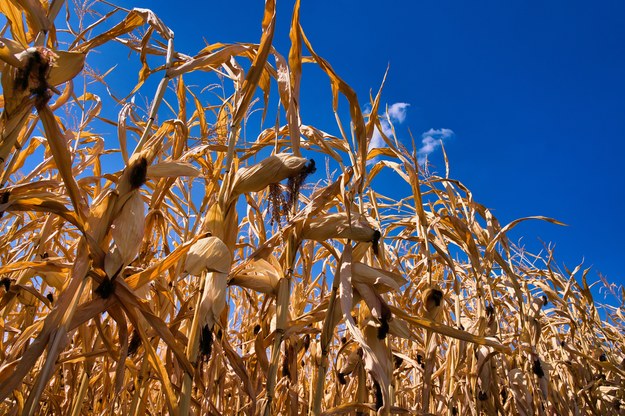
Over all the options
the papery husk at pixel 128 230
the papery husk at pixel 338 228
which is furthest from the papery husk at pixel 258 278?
the papery husk at pixel 128 230

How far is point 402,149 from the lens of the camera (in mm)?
1361

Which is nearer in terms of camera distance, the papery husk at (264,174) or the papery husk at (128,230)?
the papery husk at (128,230)

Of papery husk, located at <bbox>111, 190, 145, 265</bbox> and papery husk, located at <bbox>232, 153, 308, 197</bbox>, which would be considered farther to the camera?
papery husk, located at <bbox>232, 153, 308, 197</bbox>

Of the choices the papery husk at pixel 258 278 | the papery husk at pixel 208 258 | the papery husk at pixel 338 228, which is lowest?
the papery husk at pixel 208 258

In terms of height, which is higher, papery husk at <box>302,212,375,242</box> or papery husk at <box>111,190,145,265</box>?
papery husk at <box>302,212,375,242</box>

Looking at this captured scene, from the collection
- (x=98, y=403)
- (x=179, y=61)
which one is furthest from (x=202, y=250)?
(x=98, y=403)

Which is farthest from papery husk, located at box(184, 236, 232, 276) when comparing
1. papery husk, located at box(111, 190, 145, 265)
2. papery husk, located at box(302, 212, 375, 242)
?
papery husk, located at box(302, 212, 375, 242)

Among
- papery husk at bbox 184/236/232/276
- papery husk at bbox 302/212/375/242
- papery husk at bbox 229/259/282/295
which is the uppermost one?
papery husk at bbox 302/212/375/242

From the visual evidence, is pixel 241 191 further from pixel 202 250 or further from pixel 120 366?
pixel 120 366

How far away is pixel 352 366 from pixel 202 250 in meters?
0.76

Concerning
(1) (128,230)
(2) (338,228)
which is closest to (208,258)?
(1) (128,230)

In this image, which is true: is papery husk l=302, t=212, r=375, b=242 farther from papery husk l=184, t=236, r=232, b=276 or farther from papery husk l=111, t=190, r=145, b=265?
papery husk l=111, t=190, r=145, b=265

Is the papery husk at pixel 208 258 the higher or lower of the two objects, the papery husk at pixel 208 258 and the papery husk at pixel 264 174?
the lower

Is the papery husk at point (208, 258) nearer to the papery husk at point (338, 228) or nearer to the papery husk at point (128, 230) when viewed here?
the papery husk at point (128, 230)
